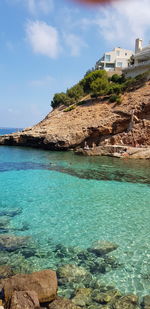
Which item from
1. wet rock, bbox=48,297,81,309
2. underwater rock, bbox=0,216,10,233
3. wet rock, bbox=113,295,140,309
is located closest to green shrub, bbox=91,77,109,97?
underwater rock, bbox=0,216,10,233

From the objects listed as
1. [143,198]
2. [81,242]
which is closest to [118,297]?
[81,242]

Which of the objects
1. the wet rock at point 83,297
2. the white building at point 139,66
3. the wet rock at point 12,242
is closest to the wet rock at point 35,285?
the wet rock at point 83,297

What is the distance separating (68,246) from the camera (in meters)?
8.12

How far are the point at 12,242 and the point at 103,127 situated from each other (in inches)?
1134

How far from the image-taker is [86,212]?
11.4m

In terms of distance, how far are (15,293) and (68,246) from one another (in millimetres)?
3239

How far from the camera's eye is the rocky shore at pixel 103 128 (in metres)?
34.2

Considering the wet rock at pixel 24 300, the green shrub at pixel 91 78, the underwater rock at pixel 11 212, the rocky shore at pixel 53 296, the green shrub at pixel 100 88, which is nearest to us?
the wet rock at pixel 24 300

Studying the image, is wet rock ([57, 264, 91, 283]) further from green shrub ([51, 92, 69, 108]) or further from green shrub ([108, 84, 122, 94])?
green shrub ([51, 92, 69, 108])

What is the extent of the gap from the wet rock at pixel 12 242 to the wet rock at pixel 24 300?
268 centimetres

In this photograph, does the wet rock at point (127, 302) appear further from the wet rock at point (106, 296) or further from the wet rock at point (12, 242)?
the wet rock at point (12, 242)

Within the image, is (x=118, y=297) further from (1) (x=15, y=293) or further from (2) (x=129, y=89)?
(2) (x=129, y=89)

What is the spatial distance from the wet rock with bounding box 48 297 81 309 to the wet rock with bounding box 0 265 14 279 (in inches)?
57.1

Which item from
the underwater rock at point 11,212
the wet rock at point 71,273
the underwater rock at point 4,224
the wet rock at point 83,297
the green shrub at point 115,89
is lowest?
the wet rock at point 83,297
